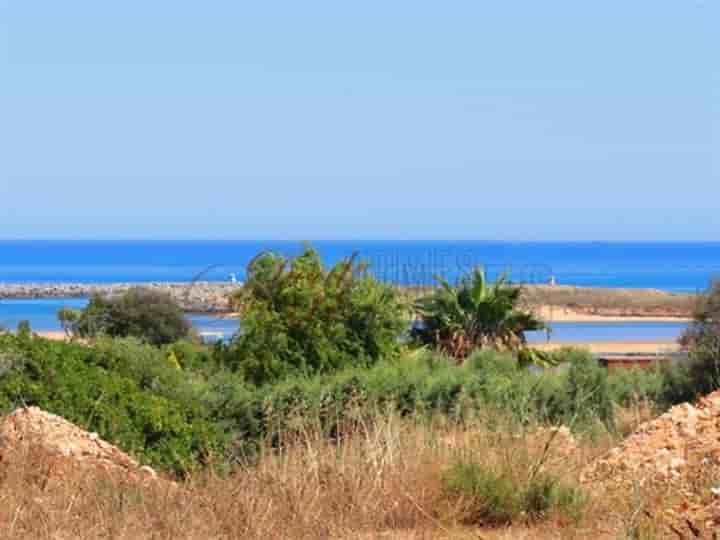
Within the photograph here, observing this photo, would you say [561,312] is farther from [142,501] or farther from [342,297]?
[142,501]

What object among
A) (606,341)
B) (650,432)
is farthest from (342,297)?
(606,341)

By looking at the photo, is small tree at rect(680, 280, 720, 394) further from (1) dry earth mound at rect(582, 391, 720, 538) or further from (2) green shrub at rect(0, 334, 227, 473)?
(2) green shrub at rect(0, 334, 227, 473)

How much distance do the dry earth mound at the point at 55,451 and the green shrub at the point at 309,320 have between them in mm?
8555

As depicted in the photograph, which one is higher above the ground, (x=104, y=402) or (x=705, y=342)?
(x=705, y=342)

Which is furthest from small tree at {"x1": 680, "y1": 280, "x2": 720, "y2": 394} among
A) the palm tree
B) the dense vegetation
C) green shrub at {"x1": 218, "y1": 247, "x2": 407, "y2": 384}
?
green shrub at {"x1": 218, "y1": 247, "x2": 407, "y2": 384}

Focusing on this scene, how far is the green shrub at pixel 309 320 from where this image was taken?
65.7ft

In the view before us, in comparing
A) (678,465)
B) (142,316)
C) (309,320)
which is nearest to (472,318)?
(309,320)

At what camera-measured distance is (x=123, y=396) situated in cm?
1370

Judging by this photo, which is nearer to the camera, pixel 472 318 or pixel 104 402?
pixel 104 402

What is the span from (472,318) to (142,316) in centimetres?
1054

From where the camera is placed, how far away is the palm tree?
80.5 ft

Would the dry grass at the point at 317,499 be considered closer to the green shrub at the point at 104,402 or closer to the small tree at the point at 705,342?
the green shrub at the point at 104,402

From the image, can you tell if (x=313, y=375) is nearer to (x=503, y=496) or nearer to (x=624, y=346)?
(x=503, y=496)

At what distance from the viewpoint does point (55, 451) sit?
32.8ft
